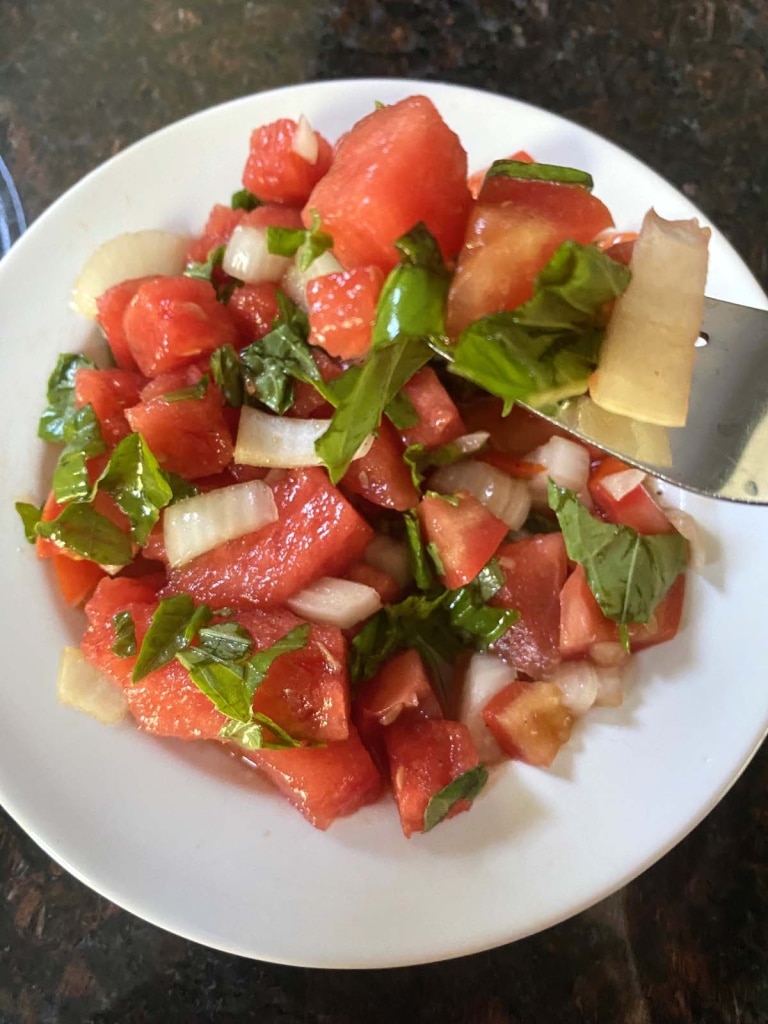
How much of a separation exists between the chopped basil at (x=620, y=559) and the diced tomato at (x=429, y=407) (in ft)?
0.70

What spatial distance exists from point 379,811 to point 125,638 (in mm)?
484

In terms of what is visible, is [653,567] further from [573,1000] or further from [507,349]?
[573,1000]

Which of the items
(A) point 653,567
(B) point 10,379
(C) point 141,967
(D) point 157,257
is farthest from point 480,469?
(C) point 141,967

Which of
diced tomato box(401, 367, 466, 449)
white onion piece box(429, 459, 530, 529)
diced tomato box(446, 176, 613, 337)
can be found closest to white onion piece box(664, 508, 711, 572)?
white onion piece box(429, 459, 530, 529)

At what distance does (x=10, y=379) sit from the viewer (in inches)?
56.9

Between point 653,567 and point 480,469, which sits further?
point 480,469

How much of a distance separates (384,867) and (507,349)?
30.7 inches

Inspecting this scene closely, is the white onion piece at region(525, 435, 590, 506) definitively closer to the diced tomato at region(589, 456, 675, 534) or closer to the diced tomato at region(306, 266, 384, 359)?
the diced tomato at region(589, 456, 675, 534)

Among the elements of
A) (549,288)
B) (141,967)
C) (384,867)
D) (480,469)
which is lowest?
(141,967)

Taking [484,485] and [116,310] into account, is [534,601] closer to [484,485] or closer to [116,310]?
[484,485]

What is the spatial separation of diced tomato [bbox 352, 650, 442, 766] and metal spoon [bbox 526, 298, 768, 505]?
47 centimetres

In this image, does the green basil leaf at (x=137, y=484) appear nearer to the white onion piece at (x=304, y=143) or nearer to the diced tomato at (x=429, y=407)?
the diced tomato at (x=429, y=407)

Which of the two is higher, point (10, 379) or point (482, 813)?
point (10, 379)

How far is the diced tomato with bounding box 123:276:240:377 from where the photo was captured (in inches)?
52.2
